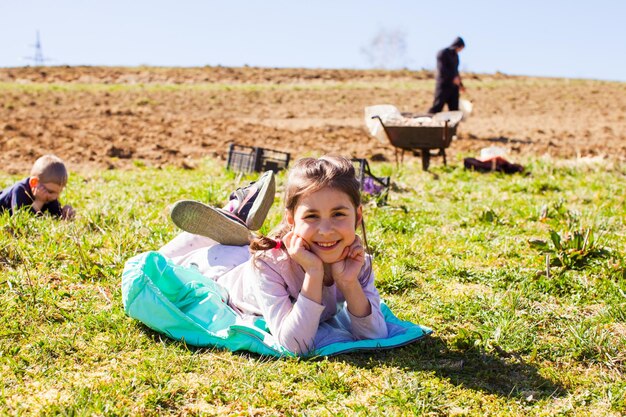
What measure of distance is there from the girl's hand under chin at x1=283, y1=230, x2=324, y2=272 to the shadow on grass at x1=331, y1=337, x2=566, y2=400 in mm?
500

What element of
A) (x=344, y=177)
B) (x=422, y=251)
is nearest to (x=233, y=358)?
(x=344, y=177)

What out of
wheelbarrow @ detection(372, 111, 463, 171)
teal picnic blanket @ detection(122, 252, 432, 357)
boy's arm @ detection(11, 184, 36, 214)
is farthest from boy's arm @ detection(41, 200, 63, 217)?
wheelbarrow @ detection(372, 111, 463, 171)

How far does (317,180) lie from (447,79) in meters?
9.66

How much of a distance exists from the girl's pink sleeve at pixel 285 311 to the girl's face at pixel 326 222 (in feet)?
0.85

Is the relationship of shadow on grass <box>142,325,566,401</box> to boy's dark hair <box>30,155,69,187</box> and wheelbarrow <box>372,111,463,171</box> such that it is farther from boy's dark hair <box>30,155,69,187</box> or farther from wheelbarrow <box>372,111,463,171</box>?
wheelbarrow <box>372,111,463,171</box>

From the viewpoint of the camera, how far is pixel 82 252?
450 centimetres

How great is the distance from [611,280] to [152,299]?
2934mm

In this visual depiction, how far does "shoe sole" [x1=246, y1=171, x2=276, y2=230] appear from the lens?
168 inches

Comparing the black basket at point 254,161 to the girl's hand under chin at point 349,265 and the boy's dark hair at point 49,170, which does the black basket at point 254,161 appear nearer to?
the boy's dark hair at point 49,170

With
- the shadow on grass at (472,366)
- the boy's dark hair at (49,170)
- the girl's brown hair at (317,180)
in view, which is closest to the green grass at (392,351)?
the shadow on grass at (472,366)

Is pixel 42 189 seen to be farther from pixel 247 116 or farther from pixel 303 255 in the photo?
pixel 247 116

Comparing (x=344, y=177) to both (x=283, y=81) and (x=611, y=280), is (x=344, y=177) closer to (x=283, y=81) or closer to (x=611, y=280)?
(x=611, y=280)

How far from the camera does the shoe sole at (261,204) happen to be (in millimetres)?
4258

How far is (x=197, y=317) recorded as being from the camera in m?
3.59
